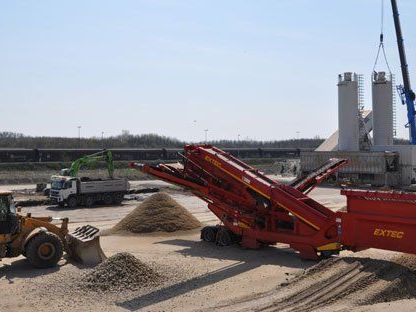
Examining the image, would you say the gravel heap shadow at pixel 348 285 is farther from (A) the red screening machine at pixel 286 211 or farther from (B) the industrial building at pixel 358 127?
(B) the industrial building at pixel 358 127

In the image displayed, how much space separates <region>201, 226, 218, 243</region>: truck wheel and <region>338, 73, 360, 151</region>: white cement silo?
32.9 metres

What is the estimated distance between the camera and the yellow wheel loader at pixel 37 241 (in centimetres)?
1334

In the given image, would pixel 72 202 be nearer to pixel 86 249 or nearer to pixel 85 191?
pixel 85 191

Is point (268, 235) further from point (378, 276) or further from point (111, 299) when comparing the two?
point (111, 299)

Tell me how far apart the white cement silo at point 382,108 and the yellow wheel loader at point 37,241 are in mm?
39386

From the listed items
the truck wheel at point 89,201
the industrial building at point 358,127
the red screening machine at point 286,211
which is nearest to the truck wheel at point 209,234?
the red screening machine at point 286,211

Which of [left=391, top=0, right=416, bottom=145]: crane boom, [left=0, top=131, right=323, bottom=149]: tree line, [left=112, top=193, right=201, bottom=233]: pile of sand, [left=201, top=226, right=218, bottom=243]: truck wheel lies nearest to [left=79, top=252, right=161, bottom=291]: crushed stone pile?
[left=201, top=226, right=218, bottom=243]: truck wheel

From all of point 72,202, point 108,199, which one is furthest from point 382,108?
point 72,202

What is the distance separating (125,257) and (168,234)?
7132mm

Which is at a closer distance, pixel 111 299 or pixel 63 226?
pixel 111 299

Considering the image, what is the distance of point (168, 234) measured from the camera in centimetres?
1906

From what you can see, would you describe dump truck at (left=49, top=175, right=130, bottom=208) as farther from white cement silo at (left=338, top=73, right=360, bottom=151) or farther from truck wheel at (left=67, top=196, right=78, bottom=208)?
white cement silo at (left=338, top=73, right=360, bottom=151)

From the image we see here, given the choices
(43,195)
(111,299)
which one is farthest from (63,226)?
(43,195)

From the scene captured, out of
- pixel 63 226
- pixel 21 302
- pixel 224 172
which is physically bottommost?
pixel 21 302
